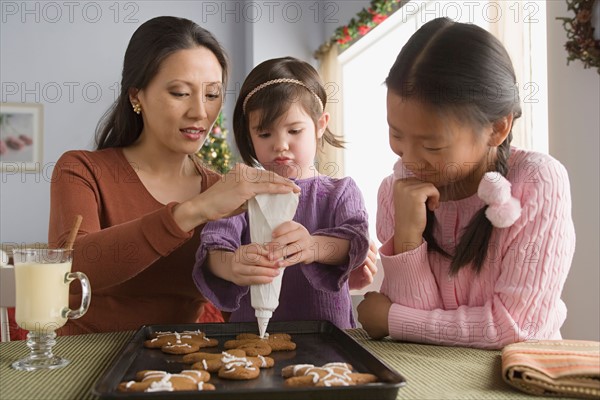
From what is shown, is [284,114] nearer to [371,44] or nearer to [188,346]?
[188,346]

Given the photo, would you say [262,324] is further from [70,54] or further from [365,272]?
[70,54]

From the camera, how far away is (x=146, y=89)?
1.78 m

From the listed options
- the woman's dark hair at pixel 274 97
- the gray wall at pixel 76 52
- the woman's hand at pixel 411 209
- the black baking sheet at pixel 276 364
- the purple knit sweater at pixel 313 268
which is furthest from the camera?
the gray wall at pixel 76 52

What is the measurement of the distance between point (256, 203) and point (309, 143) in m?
0.34

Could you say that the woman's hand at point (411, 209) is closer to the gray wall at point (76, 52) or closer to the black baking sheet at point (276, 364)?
the black baking sheet at point (276, 364)

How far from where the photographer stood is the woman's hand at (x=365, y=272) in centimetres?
158

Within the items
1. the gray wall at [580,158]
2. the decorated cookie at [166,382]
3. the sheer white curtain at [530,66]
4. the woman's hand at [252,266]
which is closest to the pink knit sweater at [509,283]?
the woman's hand at [252,266]

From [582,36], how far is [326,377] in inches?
84.5

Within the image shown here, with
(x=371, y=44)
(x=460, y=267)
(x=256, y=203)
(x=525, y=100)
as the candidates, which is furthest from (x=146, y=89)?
(x=371, y=44)

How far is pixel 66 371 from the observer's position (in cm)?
97

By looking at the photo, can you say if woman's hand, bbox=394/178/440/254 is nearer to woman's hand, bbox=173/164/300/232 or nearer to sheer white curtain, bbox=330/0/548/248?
woman's hand, bbox=173/164/300/232

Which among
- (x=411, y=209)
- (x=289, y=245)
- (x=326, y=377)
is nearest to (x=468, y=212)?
(x=411, y=209)

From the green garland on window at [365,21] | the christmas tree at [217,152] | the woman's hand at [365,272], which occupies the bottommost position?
the woman's hand at [365,272]

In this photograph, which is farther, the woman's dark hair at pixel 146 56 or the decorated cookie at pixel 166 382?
the woman's dark hair at pixel 146 56
